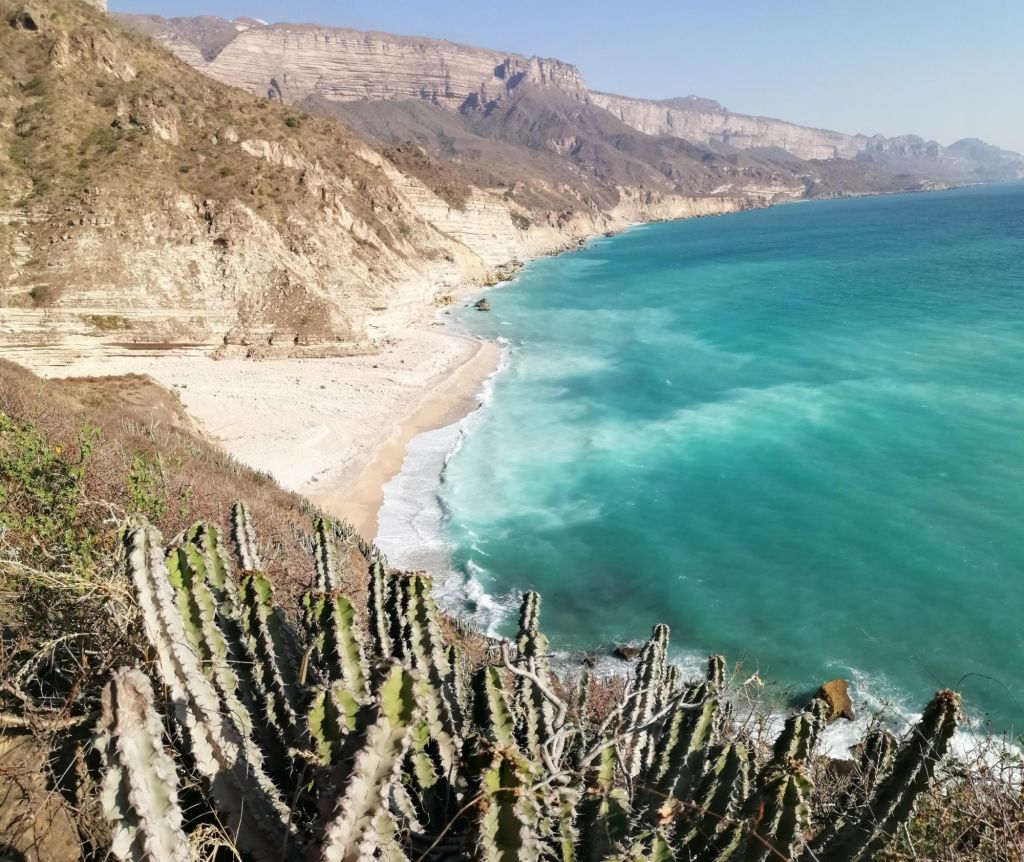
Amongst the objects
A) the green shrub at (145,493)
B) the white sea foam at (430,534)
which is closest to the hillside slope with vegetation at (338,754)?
the green shrub at (145,493)

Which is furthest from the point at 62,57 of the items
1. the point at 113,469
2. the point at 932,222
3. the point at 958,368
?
the point at 932,222

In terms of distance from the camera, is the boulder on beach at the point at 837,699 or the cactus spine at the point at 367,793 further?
the boulder on beach at the point at 837,699

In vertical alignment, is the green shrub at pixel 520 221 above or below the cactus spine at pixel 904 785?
above

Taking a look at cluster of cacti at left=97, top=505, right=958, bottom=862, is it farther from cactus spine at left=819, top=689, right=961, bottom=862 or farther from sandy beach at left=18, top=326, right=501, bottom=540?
sandy beach at left=18, top=326, right=501, bottom=540

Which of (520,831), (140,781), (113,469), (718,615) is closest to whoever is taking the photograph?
(140,781)

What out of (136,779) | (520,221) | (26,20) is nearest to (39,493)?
(136,779)

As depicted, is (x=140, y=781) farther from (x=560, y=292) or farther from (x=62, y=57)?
(x=560, y=292)

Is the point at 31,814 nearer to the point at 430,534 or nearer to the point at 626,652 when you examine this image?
the point at 626,652

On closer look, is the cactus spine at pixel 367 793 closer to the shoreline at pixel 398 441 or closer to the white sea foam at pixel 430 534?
the white sea foam at pixel 430 534
